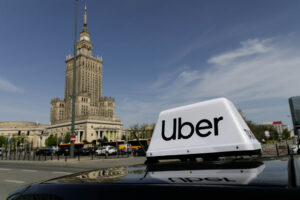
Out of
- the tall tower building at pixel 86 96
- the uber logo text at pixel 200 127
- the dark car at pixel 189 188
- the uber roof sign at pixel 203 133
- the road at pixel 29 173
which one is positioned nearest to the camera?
the dark car at pixel 189 188

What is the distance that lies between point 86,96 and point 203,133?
124 metres

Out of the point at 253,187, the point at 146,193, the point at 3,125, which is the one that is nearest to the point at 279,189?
the point at 253,187

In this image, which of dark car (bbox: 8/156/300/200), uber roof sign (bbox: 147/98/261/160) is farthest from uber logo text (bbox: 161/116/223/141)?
dark car (bbox: 8/156/300/200)

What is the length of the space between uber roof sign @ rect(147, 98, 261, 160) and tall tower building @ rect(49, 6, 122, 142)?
377 ft

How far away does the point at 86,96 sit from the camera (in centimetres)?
12075

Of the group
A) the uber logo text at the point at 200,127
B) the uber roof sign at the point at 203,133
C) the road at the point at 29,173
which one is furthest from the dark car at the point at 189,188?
the road at the point at 29,173

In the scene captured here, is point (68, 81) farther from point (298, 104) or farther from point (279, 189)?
point (279, 189)

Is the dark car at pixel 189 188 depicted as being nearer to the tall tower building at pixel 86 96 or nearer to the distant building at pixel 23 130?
the tall tower building at pixel 86 96

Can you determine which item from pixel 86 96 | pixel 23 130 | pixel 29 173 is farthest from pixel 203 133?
pixel 23 130

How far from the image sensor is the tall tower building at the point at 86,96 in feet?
389

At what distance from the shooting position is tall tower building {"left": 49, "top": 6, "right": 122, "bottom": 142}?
118500 millimetres

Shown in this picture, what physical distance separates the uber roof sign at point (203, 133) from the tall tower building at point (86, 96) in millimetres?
114827

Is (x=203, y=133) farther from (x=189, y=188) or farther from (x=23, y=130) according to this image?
(x=23, y=130)

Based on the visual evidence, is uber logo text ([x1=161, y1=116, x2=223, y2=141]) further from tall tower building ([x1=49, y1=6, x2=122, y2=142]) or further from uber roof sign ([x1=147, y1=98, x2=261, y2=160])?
tall tower building ([x1=49, y1=6, x2=122, y2=142])
